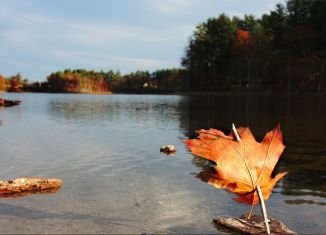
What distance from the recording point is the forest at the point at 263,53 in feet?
385

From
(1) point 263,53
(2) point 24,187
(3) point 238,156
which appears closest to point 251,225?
(3) point 238,156

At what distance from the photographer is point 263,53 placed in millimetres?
128250

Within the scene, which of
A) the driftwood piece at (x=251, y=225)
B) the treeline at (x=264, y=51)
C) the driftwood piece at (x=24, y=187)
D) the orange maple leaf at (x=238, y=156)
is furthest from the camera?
the treeline at (x=264, y=51)

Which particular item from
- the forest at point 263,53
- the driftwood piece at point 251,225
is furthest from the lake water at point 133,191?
the forest at point 263,53

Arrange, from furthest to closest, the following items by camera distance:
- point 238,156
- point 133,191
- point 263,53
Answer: point 263,53 < point 133,191 < point 238,156

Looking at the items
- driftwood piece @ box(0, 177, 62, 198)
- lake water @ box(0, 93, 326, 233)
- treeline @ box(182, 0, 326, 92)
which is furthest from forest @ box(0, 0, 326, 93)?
driftwood piece @ box(0, 177, 62, 198)

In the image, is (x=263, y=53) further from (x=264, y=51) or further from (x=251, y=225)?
(x=251, y=225)

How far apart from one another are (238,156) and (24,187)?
663cm

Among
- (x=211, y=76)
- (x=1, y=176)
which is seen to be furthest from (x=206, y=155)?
(x=211, y=76)

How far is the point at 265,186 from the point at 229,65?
5290 inches

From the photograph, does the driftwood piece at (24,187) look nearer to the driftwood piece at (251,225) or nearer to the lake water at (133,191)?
the lake water at (133,191)

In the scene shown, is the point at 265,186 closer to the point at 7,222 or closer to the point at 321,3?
the point at 7,222

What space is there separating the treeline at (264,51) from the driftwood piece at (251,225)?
4424 inches

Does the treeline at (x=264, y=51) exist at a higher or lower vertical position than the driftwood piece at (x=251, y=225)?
higher
